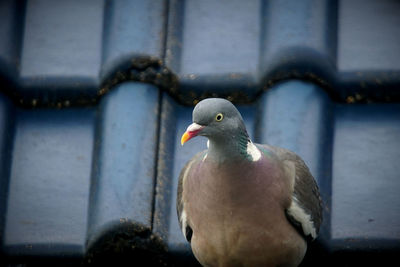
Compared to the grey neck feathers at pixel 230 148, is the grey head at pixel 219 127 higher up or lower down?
higher up

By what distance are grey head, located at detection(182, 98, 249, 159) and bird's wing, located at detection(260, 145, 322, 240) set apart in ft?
0.43

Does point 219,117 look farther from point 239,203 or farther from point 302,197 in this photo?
point 302,197

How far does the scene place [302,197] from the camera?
8.43 feet

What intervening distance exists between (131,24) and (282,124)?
2.61 ft

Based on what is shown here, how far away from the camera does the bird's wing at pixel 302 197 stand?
2516 mm

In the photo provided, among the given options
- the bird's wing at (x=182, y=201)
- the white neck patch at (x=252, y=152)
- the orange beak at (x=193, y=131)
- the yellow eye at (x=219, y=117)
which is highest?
the yellow eye at (x=219, y=117)

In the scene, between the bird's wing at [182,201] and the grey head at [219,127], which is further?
the bird's wing at [182,201]

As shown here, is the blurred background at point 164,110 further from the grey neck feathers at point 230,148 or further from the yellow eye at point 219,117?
the yellow eye at point 219,117

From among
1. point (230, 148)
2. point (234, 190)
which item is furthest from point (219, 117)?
point (234, 190)

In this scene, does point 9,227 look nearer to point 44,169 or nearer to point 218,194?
point 44,169

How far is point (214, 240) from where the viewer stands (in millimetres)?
2475

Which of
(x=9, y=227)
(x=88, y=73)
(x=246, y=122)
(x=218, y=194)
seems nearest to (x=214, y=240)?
(x=218, y=194)

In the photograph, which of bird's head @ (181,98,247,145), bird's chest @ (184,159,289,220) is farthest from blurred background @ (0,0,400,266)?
bird's head @ (181,98,247,145)

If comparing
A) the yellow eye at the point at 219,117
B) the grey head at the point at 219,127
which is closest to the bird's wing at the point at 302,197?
the grey head at the point at 219,127
